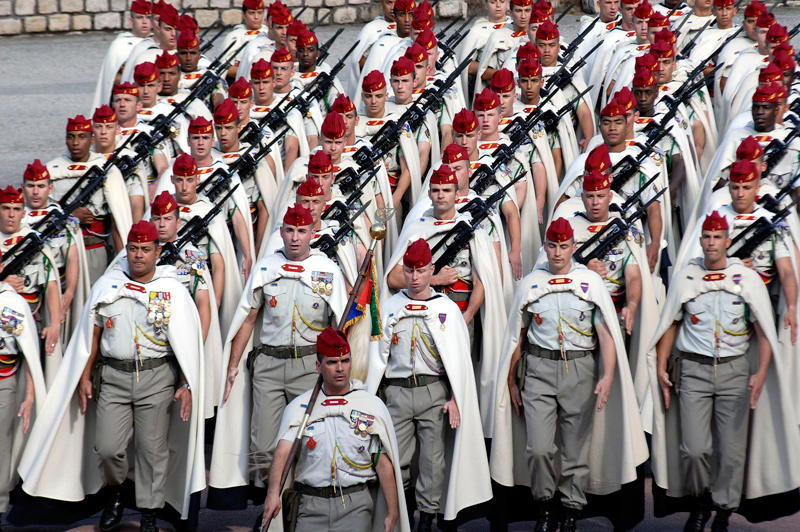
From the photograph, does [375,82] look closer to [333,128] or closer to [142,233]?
[333,128]

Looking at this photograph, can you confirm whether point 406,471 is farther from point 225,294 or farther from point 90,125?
point 90,125

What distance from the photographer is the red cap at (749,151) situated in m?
10.1

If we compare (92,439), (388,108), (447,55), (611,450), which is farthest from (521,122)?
(92,439)

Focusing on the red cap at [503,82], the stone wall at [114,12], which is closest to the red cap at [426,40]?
the red cap at [503,82]

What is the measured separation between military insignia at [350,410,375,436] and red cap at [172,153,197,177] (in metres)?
3.17

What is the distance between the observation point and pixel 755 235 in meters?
9.48

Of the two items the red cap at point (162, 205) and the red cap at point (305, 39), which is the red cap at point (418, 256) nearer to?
the red cap at point (162, 205)

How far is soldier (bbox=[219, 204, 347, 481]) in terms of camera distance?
30.6ft

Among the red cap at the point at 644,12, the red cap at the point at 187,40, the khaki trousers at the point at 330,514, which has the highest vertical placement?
the red cap at the point at 644,12

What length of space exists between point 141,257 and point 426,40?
4.82 m

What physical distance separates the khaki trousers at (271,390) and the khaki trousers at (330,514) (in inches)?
60.1

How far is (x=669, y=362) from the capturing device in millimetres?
9125

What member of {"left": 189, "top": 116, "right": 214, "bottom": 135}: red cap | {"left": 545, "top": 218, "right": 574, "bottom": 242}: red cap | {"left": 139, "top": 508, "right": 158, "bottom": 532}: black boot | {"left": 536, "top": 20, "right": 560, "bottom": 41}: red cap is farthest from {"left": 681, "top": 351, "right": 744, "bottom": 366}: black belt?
{"left": 536, "top": 20, "right": 560, "bottom": 41}: red cap

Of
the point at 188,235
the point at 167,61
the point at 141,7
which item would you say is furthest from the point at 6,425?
the point at 141,7
